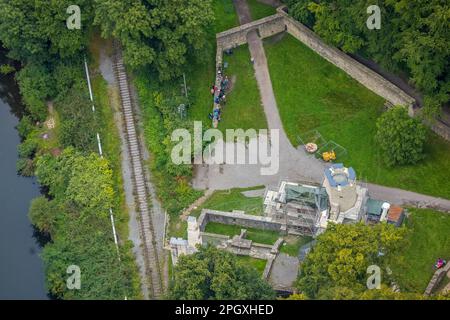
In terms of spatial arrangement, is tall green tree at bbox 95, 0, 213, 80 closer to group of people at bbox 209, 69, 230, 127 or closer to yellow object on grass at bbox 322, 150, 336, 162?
group of people at bbox 209, 69, 230, 127

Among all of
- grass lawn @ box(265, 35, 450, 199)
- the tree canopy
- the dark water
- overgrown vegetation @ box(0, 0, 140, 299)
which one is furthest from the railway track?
grass lawn @ box(265, 35, 450, 199)

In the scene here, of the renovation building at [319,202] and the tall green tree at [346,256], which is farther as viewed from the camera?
the renovation building at [319,202]

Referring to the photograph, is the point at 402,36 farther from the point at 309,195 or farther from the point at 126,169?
the point at 126,169

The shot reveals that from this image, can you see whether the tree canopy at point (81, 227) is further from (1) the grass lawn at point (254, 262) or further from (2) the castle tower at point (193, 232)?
(1) the grass lawn at point (254, 262)

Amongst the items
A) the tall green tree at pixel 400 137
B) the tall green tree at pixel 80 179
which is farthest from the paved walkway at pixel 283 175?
the tall green tree at pixel 80 179

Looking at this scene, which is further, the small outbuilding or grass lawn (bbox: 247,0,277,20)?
grass lawn (bbox: 247,0,277,20)

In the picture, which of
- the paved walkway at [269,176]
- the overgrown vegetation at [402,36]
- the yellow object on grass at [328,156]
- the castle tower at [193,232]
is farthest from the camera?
the yellow object on grass at [328,156]

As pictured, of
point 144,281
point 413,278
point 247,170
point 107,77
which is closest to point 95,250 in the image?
point 144,281
